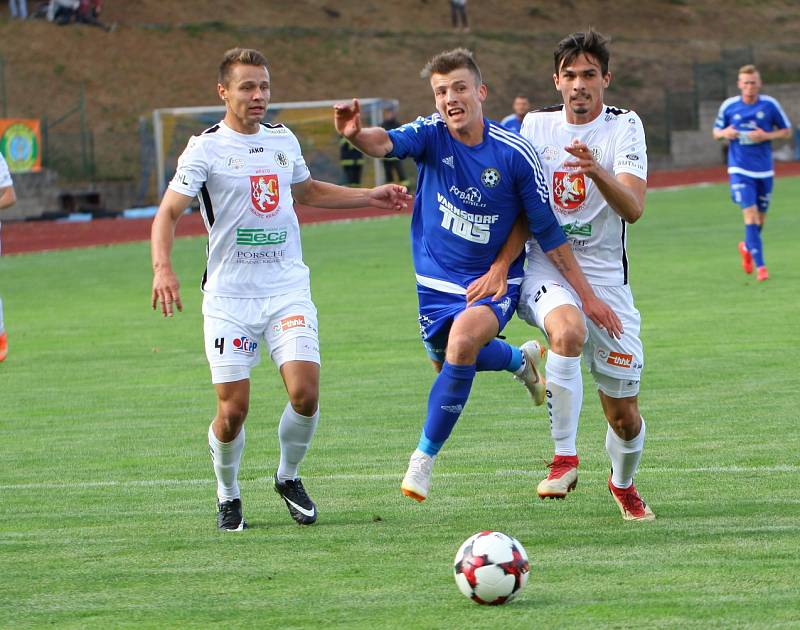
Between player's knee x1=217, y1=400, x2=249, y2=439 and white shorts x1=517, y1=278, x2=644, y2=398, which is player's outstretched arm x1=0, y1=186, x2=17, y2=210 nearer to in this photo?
player's knee x1=217, y1=400, x2=249, y2=439

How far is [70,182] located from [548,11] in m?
24.6

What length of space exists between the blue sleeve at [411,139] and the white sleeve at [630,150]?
0.87 m

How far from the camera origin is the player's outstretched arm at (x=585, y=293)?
21.2 ft

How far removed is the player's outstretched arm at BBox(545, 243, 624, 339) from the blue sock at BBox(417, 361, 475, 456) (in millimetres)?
583

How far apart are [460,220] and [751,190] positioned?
10503 mm

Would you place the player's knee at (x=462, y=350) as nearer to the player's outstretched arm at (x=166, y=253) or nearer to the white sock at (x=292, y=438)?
the white sock at (x=292, y=438)

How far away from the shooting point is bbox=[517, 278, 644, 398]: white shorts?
21.4 ft

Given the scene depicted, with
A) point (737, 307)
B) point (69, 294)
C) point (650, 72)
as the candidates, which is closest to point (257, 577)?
point (737, 307)

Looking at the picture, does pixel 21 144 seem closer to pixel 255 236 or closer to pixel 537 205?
pixel 255 236

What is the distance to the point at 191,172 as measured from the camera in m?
6.49

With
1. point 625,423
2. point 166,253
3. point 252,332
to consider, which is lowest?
point 625,423

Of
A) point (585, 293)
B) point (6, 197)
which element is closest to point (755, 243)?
point (6, 197)

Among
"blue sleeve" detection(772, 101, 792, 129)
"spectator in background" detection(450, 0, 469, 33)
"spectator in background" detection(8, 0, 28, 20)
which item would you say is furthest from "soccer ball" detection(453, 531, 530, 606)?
"spectator in background" detection(450, 0, 469, 33)

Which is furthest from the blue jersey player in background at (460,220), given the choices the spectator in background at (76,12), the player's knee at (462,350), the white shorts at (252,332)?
the spectator in background at (76,12)
